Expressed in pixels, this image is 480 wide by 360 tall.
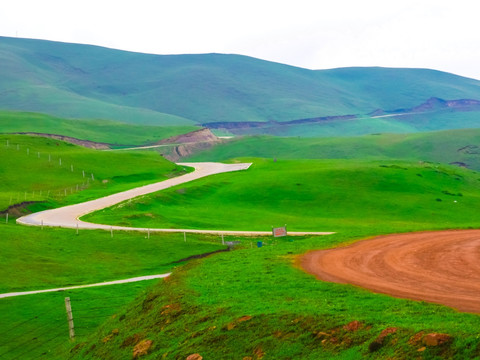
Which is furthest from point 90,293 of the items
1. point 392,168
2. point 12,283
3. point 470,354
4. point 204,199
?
point 392,168

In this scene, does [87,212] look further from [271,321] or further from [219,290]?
[271,321]

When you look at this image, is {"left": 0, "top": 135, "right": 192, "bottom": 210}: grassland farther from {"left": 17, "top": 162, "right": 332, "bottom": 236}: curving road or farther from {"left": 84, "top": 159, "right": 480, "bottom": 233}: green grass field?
{"left": 84, "top": 159, "right": 480, "bottom": 233}: green grass field

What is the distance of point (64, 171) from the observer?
468 ft

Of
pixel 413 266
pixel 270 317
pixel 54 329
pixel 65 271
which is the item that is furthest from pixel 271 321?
pixel 65 271

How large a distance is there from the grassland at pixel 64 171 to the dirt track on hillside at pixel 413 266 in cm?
6925

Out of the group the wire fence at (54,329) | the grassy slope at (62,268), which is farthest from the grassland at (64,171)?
the wire fence at (54,329)

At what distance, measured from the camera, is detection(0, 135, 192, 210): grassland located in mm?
120875

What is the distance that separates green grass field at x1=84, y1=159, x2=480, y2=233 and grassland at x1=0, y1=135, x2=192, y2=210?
1650 centimetres

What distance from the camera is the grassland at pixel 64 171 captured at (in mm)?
120875

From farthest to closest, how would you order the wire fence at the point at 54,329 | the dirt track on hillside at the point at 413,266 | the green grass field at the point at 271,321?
the wire fence at the point at 54,329
the dirt track on hillside at the point at 413,266
the green grass field at the point at 271,321

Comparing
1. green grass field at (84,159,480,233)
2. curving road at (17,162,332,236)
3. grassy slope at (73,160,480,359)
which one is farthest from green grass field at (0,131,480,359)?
curving road at (17,162,332,236)

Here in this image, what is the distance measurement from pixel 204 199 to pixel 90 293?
67.4m

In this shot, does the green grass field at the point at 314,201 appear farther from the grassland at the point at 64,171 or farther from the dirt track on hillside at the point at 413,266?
the dirt track on hillside at the point at 413,266

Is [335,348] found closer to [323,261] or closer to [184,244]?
[323,261]
